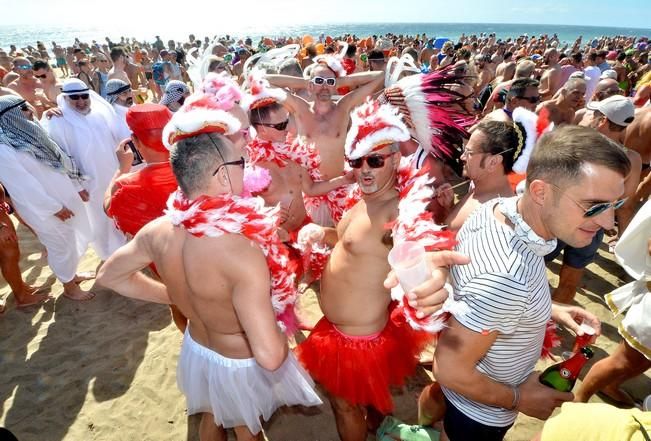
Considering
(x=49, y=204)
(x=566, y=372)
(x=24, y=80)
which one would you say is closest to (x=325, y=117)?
(x=49, y=204)

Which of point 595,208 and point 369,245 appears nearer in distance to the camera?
point 595,208

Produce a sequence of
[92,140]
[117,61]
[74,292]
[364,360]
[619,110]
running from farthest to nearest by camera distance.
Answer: [117,61] < [92,140] < [74,292] < [619,110] < [364,360]

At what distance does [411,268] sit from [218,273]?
853 millimetres

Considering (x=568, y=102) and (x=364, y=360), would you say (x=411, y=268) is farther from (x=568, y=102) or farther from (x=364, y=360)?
(x=568, y=102)

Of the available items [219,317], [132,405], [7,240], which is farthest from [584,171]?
[7,240]

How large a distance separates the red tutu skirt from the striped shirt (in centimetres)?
69

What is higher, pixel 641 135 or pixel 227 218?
pixel 227 218

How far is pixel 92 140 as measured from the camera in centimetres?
457

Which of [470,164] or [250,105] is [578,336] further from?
Answer: [250,105]

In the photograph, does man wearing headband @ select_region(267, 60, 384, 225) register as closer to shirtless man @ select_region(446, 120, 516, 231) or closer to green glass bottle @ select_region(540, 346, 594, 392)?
shirtless man @ select_region(446, 120, 516, 231)

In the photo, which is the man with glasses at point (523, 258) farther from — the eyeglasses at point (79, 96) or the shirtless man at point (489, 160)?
the eyeglasses at point (79, 96)

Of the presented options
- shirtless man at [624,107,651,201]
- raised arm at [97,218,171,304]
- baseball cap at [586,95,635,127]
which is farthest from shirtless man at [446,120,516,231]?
shirtless man at [624,107,651,201]

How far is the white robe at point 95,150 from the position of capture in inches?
176

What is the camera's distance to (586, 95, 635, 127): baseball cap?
3756 millimetres
